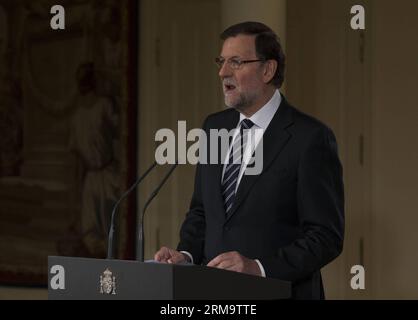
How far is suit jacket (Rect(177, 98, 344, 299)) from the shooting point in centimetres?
263

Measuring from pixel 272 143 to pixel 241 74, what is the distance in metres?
0.25

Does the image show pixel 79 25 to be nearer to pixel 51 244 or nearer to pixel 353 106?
pixel 51 244

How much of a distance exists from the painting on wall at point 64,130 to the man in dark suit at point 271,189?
3.54m

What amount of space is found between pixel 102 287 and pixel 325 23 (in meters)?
4.22

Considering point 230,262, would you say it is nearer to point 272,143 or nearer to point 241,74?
point 272,143

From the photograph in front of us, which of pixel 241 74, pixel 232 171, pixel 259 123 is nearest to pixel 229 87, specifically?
pixel 241 74

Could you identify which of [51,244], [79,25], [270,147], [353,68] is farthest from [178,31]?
[270,147]

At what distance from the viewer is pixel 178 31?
640 cm

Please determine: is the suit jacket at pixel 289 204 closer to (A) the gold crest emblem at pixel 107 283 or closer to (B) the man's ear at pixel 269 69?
(B) the man's ear at pixel 269 69

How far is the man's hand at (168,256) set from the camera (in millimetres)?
2551

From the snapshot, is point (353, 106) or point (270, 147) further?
point (353, 106)

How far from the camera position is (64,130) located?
21.4 ft
